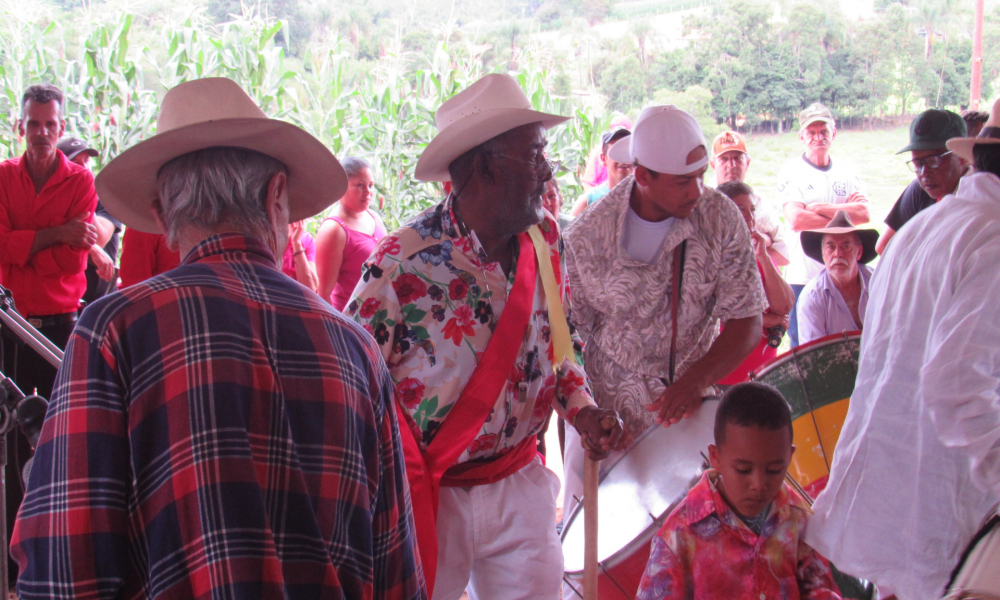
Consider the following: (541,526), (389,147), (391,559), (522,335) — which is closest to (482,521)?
(541,526)

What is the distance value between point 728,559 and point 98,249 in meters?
3.94

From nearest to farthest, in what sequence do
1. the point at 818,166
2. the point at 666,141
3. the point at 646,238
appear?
the point at 666,141 < the point at 646,238 < the point at 818,166

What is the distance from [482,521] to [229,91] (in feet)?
4.03

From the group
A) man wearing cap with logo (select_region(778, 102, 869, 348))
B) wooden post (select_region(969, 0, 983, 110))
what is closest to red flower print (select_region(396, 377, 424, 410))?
man wearing cap with logo (select_region(778, 102, 869, 348))

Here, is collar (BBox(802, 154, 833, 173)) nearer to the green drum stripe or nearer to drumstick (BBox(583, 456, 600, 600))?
the green drum stripe

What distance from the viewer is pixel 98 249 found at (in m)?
4.48

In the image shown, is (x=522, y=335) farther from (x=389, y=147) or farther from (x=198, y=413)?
(x=389, y=147)

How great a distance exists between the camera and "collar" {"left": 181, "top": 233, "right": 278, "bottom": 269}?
126cm

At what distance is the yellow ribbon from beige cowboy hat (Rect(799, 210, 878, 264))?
239 centimetres

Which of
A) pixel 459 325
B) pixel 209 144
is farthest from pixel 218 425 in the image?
pixel 459 325

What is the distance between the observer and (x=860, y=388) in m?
2.14

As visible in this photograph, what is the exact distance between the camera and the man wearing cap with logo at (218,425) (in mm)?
1078

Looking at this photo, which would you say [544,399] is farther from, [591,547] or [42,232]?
[42,232]

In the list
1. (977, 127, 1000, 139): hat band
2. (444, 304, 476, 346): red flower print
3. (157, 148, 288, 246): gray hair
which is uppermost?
(157, 148, 288, 246): gray hair
